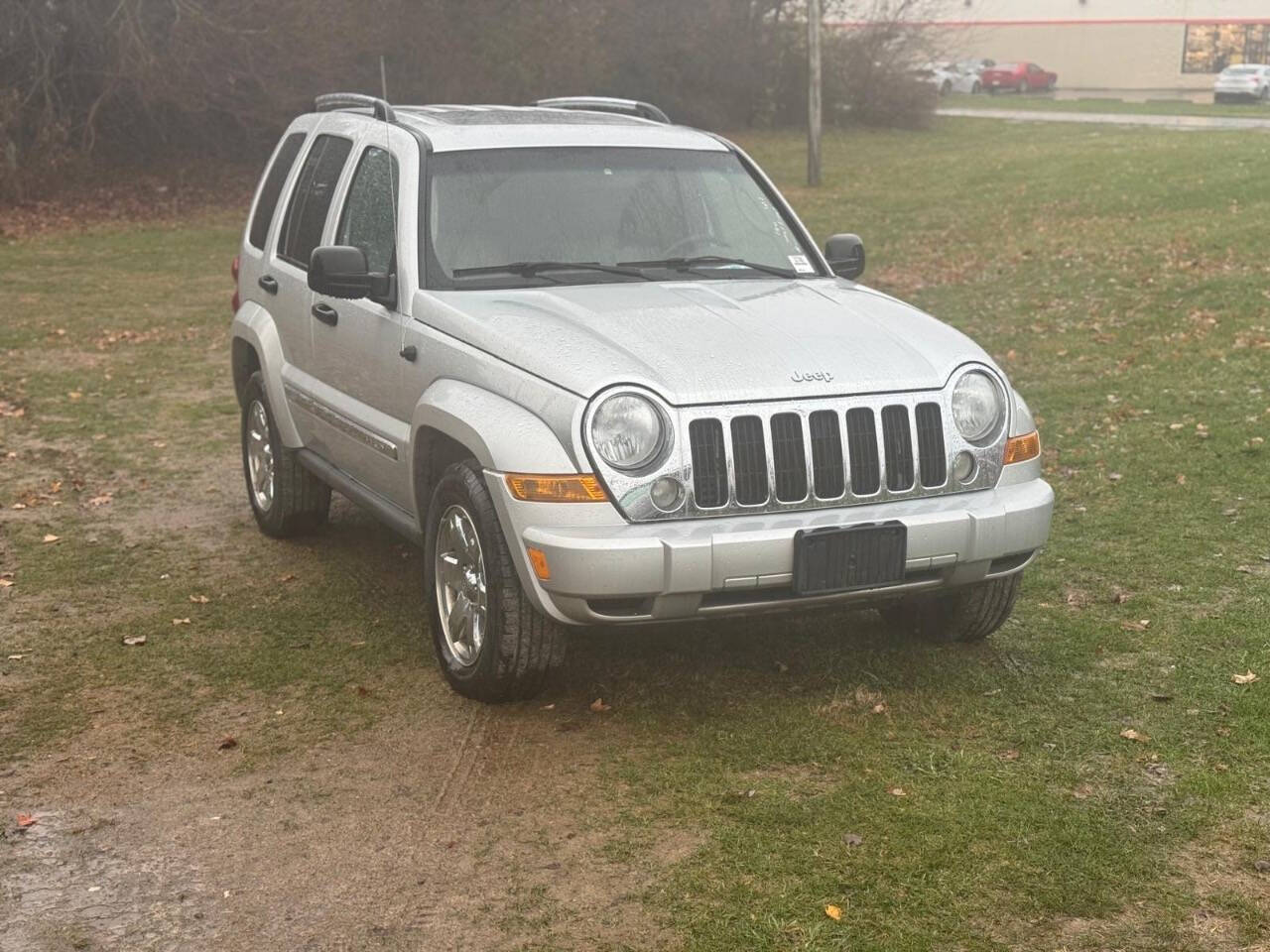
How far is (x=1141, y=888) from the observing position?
4.27 metres

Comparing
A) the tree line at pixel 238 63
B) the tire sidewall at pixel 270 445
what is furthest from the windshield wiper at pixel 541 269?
the tree line at pixel 238 63

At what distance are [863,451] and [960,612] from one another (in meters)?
1.02

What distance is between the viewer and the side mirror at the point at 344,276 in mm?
6141

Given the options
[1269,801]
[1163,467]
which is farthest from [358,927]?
[1163,467]

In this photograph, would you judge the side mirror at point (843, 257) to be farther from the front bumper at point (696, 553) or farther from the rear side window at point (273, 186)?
the rear side window at point (273, 186)

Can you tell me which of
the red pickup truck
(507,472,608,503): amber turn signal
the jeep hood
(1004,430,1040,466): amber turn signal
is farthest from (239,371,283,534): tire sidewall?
the red pickup truck

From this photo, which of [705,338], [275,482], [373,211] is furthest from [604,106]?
[705,338]

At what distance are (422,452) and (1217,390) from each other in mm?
6538

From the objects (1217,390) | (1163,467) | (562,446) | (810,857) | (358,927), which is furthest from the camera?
(1217,390)

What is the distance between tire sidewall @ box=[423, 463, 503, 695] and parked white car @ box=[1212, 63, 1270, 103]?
172ft

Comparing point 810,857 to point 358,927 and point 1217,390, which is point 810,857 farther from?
point 1217,390

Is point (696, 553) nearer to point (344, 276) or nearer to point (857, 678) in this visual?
point (857, 678)

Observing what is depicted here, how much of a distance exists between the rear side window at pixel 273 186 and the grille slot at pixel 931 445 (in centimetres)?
367

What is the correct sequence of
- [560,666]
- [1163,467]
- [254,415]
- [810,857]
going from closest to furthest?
[810,857] → [560,666] → [254,415] → [1163,467]
